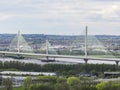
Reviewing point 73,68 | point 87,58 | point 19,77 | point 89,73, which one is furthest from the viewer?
point 87,58

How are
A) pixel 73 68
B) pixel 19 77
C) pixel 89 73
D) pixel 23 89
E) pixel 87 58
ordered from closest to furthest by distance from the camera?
1. pixel 23 89
2. pixel 19 77
3. pixel 89 73
4. pixel 73 68
5. pixel 87 58

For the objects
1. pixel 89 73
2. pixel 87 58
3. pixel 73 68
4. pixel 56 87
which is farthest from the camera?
pixel 87 58

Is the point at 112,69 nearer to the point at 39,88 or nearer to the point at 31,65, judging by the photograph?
the point at 31,65

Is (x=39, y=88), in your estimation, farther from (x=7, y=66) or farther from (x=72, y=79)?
(x=7, y=66)

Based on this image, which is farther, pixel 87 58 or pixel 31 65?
pixel 87 58

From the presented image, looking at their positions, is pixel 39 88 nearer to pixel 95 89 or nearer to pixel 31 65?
pixel 95 89

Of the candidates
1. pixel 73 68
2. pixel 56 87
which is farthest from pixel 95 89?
pixel 73 68

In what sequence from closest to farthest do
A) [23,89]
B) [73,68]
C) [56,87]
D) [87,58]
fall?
[56,87] → [23,89] → [73,68] → [87,58]

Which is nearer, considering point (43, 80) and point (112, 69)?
point (43, 80)

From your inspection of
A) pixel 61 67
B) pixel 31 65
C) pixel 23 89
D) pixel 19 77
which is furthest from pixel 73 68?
pixel 23 89
